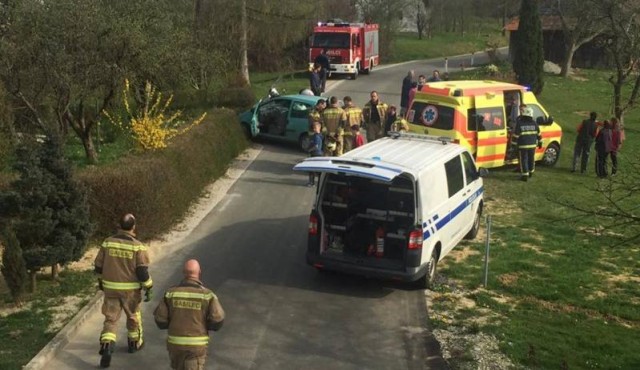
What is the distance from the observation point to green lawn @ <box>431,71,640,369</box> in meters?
8.34

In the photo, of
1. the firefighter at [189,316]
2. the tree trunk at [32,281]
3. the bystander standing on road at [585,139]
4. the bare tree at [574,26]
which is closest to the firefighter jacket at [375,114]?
the bystander standing on road at [585,139]

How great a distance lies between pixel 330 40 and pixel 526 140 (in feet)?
68.4

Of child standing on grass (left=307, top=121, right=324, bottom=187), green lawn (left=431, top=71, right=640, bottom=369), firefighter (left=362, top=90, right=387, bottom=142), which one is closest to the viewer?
green lawn (left=431, top=71, right=640, bottom=369)

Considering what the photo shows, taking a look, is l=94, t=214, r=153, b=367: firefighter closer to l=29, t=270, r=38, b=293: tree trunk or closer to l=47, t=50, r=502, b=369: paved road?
l=47, t=50, r=502, b=369: paved road

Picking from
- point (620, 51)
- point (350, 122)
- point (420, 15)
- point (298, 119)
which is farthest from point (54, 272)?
point (420, 15)

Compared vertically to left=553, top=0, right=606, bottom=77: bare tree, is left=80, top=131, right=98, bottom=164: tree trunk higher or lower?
lower

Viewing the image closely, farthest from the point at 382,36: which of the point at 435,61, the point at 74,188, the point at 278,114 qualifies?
the point at 74,188

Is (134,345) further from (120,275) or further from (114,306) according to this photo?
(120,275)

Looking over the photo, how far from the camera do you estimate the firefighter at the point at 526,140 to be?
54.1 ft

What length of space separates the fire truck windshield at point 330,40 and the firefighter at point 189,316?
1202 inches

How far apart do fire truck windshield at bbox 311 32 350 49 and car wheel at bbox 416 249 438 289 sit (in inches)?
1051

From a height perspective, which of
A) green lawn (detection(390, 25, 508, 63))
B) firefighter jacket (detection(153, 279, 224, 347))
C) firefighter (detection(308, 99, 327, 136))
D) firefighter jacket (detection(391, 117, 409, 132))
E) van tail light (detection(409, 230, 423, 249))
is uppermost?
green lawn (detection(390, 25, 508, 63))

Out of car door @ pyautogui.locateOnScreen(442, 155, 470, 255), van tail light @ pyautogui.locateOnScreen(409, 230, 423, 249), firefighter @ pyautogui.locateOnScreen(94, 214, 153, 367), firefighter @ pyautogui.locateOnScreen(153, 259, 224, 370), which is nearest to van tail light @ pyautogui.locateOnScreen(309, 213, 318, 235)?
van tail light @ pyautogui.locateOnScreen(409, 230, 423, 249)

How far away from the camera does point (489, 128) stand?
Answer: 16.7 metres
